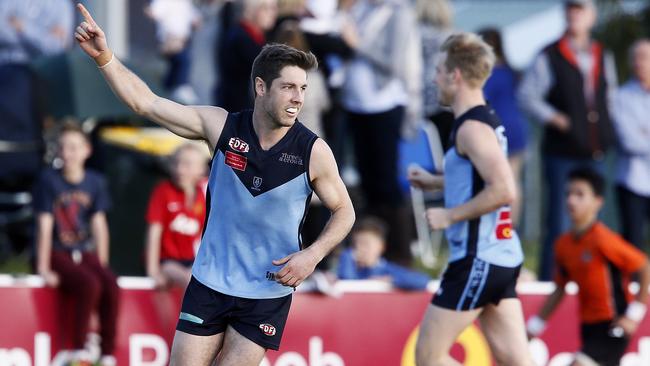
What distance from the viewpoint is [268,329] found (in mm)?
6871

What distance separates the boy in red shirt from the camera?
10.1 metres

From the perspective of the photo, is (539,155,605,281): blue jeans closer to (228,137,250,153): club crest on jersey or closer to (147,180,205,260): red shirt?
(147,180,205,260): red shirt

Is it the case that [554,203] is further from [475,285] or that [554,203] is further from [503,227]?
[475,285]

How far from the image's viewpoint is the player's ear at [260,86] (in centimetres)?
675

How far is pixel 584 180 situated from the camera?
945 centimetres

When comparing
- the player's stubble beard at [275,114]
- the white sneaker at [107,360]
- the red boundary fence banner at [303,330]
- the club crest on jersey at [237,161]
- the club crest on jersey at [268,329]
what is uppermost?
the player's stubble beard at [275,114]

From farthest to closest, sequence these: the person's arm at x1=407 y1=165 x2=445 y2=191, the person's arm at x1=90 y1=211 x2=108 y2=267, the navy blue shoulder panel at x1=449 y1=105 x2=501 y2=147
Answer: the person's arm at x1=90 y1=211 x2=108 y2=267, the person's arm at x1=407 y1=165 x2=445 y2=191, the navy blue shoulder panel at x1=449 y1=105 x2=501 y2=147

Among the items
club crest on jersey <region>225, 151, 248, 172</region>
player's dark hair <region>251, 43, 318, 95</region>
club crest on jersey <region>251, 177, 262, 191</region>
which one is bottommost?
club crest on jersey <region>251, 177, 262, 191</region>

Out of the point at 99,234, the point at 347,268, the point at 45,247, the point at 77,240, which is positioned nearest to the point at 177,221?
the point at 99,234

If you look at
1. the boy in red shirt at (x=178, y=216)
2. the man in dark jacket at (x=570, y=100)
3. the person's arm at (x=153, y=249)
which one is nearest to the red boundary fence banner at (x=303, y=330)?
the person's arm at (x=153, y=249)

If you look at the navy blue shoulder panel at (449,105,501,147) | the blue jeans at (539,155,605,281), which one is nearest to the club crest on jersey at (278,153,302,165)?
the navy blue shoulder panel at (449,105,501,147)

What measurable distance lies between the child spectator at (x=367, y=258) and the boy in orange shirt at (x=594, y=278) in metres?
1.27

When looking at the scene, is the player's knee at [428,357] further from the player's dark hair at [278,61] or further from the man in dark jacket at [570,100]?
the man in dark jacket at [570,100]

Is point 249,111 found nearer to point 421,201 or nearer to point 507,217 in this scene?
point 507,217
